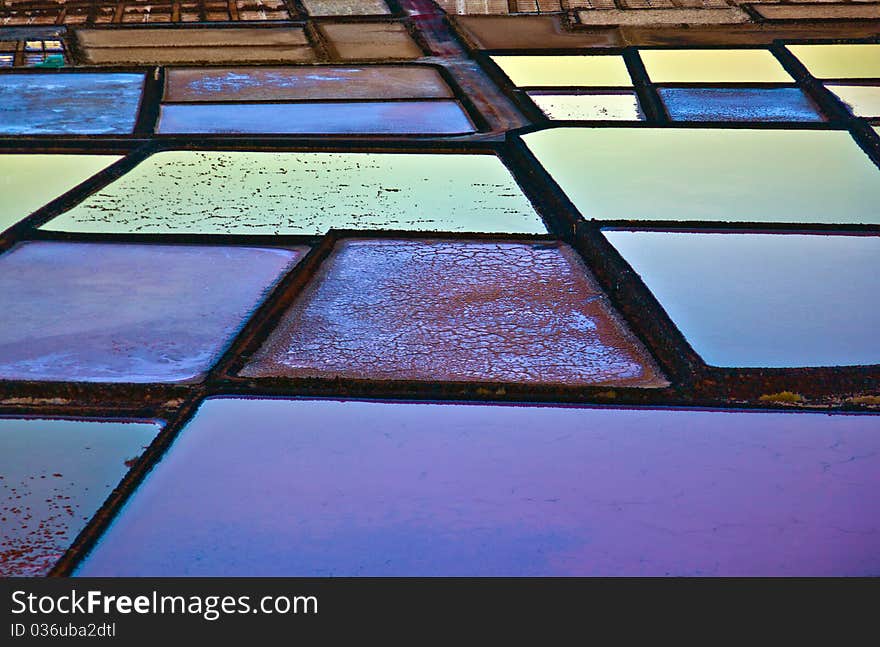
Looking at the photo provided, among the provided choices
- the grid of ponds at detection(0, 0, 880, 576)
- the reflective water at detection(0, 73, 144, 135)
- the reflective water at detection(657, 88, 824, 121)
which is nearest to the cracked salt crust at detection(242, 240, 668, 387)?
the grid of ponds at detection(0, 0, 880, 576)

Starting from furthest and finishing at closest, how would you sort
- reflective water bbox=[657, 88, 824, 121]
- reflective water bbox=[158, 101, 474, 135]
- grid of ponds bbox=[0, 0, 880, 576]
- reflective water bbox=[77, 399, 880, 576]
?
1. reflective water bbox=[657, 88, 824, 121]
2. reflective water bbox=[158, 101, 474, 135]
3. grid of ponds bbox=[0, 0, 880, 576]
4. reflective water bbox=[77, 399, 880, 576]

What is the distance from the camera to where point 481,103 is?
23.1ft

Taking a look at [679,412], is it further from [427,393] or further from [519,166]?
[519,166]

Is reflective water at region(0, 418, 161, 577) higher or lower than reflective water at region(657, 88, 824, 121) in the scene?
lower

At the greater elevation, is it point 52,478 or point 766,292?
point 766,292

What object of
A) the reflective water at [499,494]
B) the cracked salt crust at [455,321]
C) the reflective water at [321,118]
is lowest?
the reflective water at [499,494]

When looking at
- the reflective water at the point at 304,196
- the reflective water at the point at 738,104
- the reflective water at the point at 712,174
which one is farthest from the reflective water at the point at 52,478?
the reflective water at the point at 738,104

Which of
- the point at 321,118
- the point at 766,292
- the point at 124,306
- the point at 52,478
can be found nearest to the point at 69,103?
the point at 321,118

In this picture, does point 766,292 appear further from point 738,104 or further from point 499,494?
point 738,104

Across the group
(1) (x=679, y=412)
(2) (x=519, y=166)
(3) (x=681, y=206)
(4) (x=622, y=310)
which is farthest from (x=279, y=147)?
(1) (x=679, y=412)

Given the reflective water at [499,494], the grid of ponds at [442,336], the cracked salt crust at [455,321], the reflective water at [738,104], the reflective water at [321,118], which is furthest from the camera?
the reflective water at [738,104]

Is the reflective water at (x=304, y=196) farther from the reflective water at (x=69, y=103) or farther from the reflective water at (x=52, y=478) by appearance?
the reflective water at (x=52, y=478)

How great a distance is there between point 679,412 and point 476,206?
2.10 meters

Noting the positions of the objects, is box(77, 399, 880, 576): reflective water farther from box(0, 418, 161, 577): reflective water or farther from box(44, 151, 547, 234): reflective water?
box(44, 151, 547, 234): reflective water
